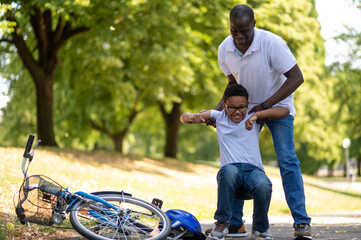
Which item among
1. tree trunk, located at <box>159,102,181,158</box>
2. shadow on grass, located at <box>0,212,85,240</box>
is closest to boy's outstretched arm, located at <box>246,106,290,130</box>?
shadow on grass, located at <box>0,212,85,240</box>

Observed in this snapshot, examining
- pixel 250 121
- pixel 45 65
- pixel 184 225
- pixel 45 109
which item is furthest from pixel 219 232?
pixel 45 65

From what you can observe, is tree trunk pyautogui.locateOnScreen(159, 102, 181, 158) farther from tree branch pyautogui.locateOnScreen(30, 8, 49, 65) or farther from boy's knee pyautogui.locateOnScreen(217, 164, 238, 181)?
boy's knee pyautogui.locateOnScreen(217, 164, 238, 181)

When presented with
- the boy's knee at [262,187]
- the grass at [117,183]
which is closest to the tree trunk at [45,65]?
the grass at [117,183]

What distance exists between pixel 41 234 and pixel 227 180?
2050 mm

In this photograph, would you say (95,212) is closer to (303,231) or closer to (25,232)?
(25,232)

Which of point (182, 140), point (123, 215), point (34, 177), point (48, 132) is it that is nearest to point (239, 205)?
point (123, 215)

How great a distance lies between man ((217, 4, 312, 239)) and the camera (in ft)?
Answer: 13.1

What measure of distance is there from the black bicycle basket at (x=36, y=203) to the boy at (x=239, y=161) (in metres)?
1.34

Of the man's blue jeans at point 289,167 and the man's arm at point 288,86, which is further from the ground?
the man's arm at point 288,86

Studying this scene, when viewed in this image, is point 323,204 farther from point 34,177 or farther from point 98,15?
point 34,177

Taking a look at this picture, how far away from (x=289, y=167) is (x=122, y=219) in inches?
62.2

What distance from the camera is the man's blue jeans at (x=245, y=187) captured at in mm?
3887

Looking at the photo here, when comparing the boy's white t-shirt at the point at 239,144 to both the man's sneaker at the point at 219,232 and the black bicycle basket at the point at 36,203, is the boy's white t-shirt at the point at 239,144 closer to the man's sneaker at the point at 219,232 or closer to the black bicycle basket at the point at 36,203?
the man's sneaker at the point at 219,232

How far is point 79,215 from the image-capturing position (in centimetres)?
365
